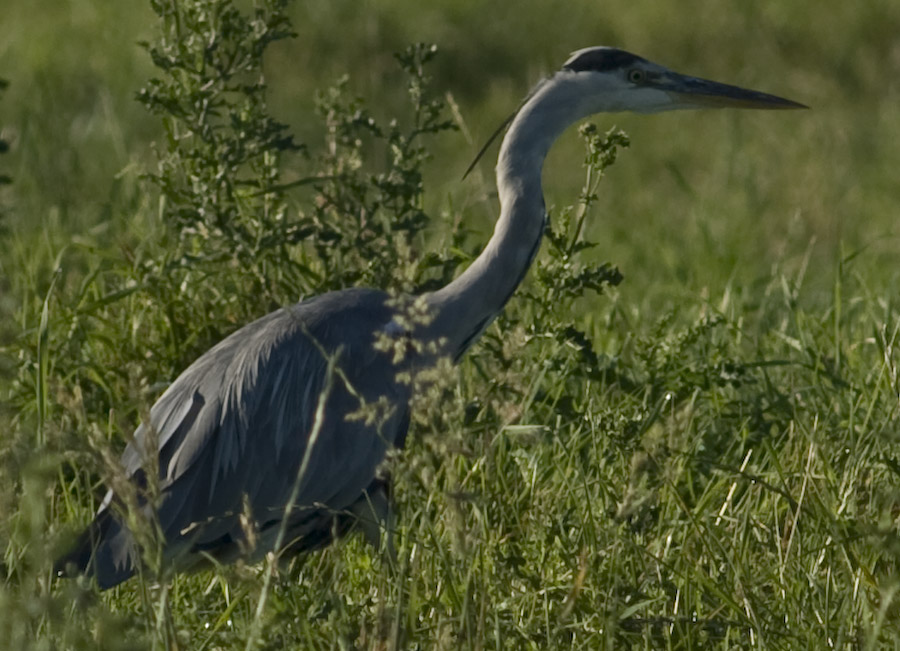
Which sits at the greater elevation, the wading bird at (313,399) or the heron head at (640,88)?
the heron head at (640,88)

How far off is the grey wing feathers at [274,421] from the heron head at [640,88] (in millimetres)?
813

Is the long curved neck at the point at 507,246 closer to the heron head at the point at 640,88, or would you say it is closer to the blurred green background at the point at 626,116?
the heron head at the point at 640,88

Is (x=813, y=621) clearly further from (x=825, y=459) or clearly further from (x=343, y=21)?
(x=343, y=21)

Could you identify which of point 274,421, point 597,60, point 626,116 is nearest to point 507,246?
point 597,60

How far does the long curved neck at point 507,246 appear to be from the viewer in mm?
3672

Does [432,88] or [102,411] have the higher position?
[432,88]

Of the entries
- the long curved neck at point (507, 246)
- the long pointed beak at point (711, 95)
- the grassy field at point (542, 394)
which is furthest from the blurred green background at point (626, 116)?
the long curved neck at point (507, 246)

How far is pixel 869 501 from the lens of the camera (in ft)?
11.0

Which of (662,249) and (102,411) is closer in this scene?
(102,411)

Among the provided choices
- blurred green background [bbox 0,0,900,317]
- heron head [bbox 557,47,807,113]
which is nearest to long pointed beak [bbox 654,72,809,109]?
heron head [bbox 557,47,807,113]

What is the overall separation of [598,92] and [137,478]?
152 centimetres

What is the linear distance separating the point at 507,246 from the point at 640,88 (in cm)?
63

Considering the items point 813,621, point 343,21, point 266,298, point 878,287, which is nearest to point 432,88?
point 343,21

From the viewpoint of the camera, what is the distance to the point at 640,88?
3.97 meters
